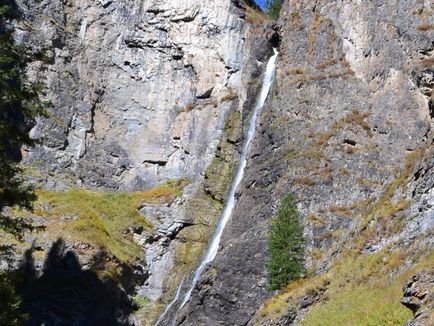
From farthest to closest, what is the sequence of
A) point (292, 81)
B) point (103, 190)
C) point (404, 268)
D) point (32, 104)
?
point (103, 190)
point (292, 81)
point (404, 268)
point (32, 104)

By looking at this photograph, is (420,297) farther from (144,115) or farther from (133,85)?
(133,85)

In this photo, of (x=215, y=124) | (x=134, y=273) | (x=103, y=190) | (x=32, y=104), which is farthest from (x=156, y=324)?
(x=32, y=104)

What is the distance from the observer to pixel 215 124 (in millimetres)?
49906

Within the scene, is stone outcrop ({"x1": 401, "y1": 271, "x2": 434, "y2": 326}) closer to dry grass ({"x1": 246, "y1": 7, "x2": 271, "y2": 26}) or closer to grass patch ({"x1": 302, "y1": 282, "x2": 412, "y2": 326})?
grass patch ({"x1": 302, "y1": 282, "x2": 412, "y2": 326})

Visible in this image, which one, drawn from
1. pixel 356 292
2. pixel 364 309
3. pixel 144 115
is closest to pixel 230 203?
pixel 144 115

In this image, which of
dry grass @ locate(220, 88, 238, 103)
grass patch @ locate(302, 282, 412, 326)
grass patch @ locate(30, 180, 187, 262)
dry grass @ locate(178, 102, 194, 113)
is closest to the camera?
grass patch @ locate(302, 282, 412, 326)

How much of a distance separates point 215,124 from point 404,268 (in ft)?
96.6

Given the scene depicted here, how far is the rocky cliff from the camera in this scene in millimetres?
27750

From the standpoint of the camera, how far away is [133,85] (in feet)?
174

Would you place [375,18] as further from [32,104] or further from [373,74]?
[32,104]

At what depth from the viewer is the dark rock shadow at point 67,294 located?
36906 millimetres

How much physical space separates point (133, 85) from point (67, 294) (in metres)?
21.1

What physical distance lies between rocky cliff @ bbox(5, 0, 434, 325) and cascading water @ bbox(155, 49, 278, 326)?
1.19m

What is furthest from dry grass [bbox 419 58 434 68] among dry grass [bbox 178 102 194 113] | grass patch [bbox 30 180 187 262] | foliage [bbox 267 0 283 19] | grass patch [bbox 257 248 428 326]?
foliage [bbox 267 0 283 19]
